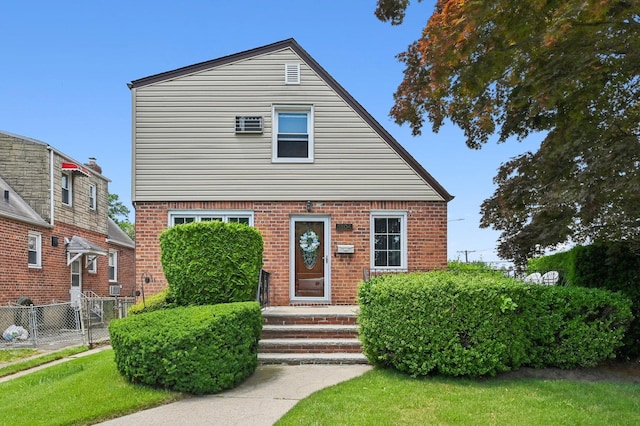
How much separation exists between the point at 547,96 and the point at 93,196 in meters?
18.8

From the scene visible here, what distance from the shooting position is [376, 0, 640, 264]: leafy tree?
578 centimetres

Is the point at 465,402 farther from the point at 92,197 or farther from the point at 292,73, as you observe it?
the point at 92,197

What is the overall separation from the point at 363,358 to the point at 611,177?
4.18 meters

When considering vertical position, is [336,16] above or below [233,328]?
above

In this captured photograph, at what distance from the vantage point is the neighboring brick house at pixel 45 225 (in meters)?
14.1

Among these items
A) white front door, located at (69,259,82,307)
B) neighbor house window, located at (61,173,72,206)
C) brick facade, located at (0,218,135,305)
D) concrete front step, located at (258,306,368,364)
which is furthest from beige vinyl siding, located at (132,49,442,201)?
white front door, located at (69,259,82,307)

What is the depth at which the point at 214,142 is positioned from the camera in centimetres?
1047

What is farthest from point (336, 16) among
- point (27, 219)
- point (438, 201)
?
point (27, 219)

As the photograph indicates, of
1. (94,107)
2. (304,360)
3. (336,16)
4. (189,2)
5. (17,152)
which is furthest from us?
(17,152)

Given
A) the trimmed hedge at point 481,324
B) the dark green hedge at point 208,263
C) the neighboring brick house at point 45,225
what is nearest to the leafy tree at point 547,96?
the trimmed hedge at point 481,324

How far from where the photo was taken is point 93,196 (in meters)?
20.0

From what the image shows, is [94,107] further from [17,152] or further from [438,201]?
[438,201]

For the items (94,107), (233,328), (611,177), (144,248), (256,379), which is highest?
(94,107)

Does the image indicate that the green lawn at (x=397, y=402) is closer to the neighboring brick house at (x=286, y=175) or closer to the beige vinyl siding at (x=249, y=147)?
the neighboring brick house at (x=286, y=175)
